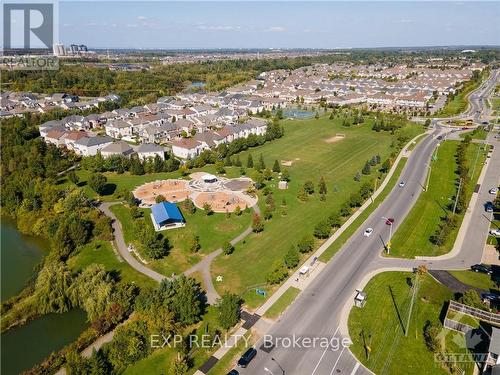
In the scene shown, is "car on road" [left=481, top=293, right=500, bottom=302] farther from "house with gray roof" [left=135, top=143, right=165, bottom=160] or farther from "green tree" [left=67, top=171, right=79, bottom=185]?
"green tree" [left=67, top=171, right=79, bottom=185]

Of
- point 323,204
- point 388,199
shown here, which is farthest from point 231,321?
point 388,199

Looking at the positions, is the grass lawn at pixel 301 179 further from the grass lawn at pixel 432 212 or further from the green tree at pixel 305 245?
the grass lawn at pixel 432 212

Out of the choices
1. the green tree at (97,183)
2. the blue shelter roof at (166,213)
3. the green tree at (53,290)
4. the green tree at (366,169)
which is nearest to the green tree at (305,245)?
the blue shelter roof at (166,213)

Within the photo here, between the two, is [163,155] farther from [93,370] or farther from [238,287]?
[93,370]

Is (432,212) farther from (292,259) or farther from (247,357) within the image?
(247,357)

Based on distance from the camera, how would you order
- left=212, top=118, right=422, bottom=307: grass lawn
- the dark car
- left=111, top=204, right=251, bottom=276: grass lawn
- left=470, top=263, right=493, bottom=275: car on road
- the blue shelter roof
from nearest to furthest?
the dark car < left=470, top=263, right=493, bottom=275: car on road < left=212, top=118, right=422, bottom=307: grass lawn < left=111, top=204, right=251, bottom=276: grass lawn < the blue shelter roof

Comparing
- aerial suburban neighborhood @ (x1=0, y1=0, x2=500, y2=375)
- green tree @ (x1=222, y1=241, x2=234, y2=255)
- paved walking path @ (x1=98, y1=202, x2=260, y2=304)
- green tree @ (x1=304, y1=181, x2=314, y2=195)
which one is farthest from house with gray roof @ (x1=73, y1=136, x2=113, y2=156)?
green tree @ (x1=222, y1=241, x2=234, y2=255)
